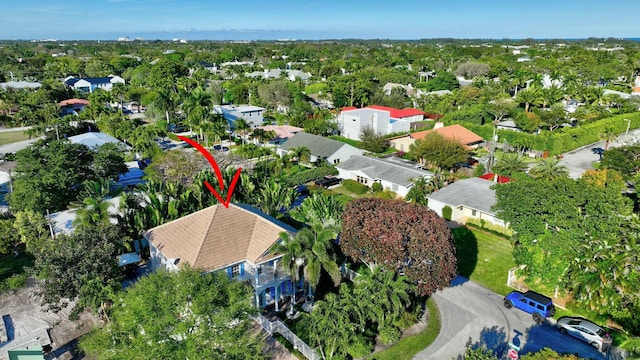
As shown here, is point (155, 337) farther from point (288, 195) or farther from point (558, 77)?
point (558, 77)


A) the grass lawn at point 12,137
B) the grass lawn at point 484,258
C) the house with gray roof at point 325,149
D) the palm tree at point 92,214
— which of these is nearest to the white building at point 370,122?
the house with gray roof at point 325,149

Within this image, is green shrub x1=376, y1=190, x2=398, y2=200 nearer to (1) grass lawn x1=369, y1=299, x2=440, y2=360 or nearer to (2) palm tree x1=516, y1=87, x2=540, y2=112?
(1) grass lawn x1=369, y1=299, x2=440, y2=360

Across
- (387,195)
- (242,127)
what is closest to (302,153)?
(242,127)

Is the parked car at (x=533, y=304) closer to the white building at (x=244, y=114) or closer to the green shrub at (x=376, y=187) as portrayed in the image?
the green shrub at (x=376, y=187)

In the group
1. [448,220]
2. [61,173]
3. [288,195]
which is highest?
[61,173]

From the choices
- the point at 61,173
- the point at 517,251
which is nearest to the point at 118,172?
the point at 61,173

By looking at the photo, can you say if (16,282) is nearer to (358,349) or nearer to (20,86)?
(358,349)
